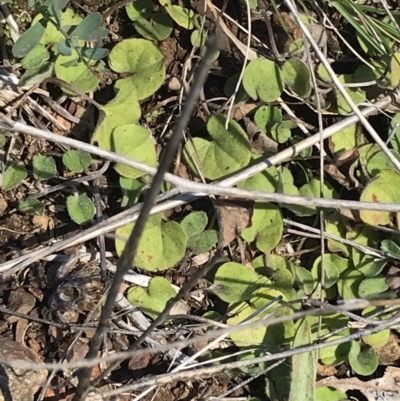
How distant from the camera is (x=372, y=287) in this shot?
1.82m

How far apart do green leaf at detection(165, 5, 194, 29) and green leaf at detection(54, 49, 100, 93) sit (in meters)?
0.31

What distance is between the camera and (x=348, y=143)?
188 centimetres

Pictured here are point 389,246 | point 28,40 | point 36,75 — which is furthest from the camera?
point 389,246

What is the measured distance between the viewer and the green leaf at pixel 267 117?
6.03 feet

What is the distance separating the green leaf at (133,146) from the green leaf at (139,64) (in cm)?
12

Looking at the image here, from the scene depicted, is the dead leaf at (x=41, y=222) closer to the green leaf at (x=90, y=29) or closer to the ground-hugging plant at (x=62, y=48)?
the ground-hugging plant at (x=62, y=48)

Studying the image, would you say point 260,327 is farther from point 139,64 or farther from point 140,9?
point 140,9

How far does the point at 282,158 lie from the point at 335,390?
75cm

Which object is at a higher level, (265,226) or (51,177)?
(51,177)

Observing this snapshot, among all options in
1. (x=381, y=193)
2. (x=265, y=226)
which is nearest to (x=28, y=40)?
(x=265, y=226)

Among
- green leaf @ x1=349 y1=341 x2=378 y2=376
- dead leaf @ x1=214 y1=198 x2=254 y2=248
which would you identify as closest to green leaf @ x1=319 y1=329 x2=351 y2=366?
green leaf @ x1=349 y1=341 x2=378 y2=376

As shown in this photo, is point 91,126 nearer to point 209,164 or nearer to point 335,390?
point 209,164

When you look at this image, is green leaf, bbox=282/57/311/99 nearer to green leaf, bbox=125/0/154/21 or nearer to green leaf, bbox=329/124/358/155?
green leaf, bbox=329/124/358/155

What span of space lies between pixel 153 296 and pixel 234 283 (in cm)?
25
